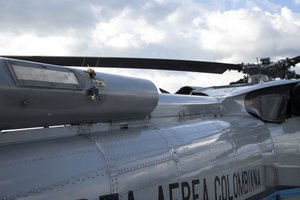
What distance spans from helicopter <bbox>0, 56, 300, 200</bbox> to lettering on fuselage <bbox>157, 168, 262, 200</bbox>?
1 centimetres

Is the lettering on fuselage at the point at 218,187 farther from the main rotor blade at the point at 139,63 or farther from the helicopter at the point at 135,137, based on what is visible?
the main rotor blade at the point at 139,63

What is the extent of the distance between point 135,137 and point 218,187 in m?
1.25

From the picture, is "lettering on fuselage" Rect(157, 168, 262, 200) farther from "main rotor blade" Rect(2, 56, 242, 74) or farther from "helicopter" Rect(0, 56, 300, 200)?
"main rotor blade" Rect(2, 56, 242, 74)

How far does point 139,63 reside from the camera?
7.07m

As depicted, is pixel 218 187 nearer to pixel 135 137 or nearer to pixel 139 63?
pixel 135 137

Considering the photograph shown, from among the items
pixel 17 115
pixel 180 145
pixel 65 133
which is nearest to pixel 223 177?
pixel 180 145

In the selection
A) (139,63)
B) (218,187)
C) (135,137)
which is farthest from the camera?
(139,63)

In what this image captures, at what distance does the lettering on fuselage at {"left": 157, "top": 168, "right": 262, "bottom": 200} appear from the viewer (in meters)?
4.29

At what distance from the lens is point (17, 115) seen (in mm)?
3221

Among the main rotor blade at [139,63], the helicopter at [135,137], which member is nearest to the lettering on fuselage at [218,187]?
the helicopter at [135,137]

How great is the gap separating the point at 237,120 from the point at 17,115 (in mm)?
3769

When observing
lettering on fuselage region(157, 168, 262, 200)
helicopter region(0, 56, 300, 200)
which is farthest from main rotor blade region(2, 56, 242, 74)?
lettering on fuselage region(157, 168, 262, 200)

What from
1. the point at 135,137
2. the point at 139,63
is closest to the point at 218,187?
the point at 135,137

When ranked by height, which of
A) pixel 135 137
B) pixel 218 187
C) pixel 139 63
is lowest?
pixel 218 187
